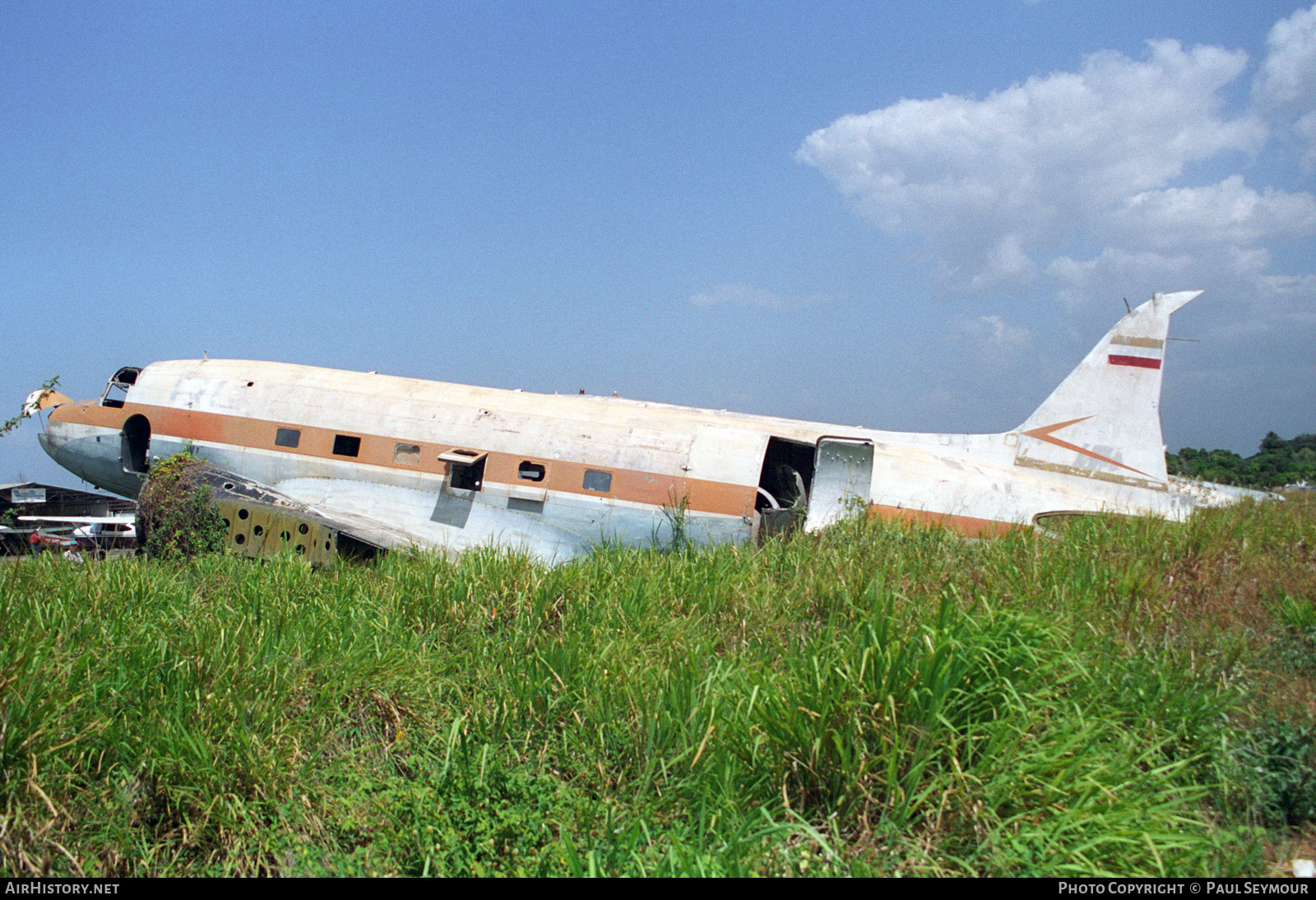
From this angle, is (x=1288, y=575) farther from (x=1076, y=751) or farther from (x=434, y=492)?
(x=434, y=492)

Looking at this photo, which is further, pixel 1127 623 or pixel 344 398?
pixel 344 398

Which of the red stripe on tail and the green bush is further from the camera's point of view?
the red stripe on tail

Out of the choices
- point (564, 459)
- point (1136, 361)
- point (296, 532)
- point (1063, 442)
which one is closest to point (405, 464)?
point (296, 532)

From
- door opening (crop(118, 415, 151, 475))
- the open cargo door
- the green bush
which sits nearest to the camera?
the green bush

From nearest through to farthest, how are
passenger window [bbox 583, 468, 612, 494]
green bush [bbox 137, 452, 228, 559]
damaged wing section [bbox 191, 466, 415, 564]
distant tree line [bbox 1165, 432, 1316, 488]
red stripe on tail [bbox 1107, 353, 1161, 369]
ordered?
damaged wing section [bbox 191, 466, 415, 564] < green bush [bbox 137, 452, 228, 559] < passenger window [bbox 583, 468, 612, 494] < red stripe on tail [bbox 1107, 353, 1161, 369] < distant tree line [bbox 1165, 432, 1316, 488]

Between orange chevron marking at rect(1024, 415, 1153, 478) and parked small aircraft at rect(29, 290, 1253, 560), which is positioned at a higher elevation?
orange chevron marking at rect(1024, 415, 1153, 478)

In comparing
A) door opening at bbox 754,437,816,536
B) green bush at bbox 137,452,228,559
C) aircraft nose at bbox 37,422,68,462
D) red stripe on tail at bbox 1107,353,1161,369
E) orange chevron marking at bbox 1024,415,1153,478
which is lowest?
green bush at bbox 137,452,228,559

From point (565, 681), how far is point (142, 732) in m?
2.32

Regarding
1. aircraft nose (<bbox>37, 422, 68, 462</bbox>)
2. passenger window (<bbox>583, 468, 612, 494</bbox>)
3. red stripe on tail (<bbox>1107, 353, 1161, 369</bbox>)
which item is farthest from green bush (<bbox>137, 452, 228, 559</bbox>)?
red stripe on tail (<bbox>1107, 353, 1161, 369</bbox>)

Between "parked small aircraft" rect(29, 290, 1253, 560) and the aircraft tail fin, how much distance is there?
0.10ft

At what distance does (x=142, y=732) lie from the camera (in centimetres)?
395

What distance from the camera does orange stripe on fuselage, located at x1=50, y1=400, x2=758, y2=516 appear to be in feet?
38.8

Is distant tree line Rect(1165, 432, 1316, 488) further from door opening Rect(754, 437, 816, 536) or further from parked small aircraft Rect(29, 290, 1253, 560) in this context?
door opening Rect(754, 437, 816, 536)
